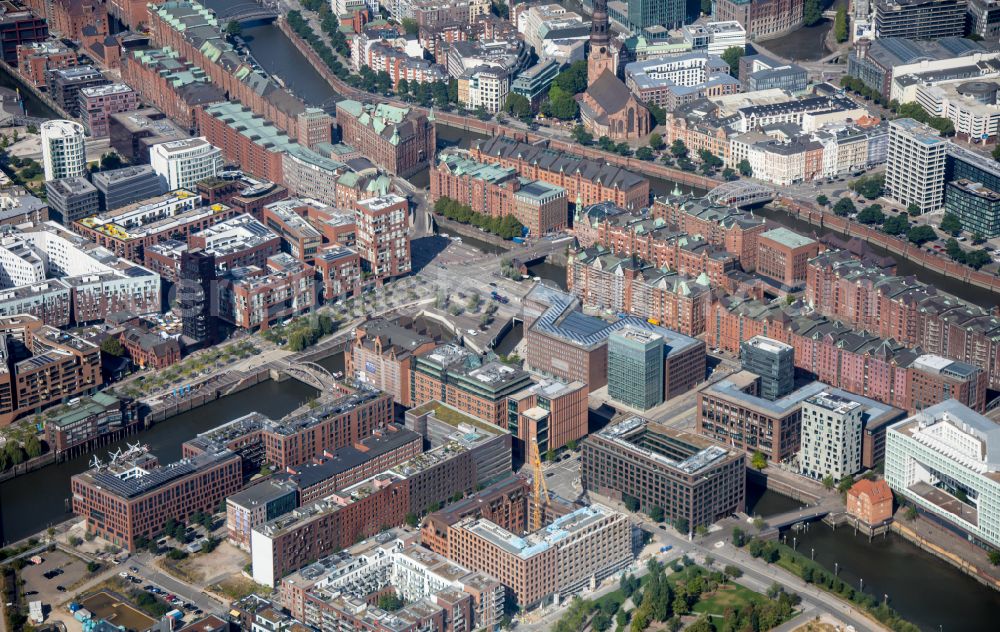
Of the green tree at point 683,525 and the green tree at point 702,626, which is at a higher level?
the green tree at point 683,525

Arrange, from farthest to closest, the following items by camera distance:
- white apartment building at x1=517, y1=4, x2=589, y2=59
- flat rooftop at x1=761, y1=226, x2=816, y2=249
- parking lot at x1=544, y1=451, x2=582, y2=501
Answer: white apartment building at x1=517, y1=4, x2=589, y2=59 → flat rooftop at x1=761, y1=226, x2=816, y2=249 → parking lot at x1=544, y1=451, x2=582, y2=501

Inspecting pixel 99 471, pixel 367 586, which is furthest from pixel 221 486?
pixel 367 586

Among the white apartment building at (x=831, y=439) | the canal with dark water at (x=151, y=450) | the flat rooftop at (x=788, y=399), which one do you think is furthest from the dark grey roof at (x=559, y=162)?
the white apartment building at (x=831, y=439)

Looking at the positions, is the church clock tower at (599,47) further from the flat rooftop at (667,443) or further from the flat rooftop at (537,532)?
the flat rooftop at (537,532)

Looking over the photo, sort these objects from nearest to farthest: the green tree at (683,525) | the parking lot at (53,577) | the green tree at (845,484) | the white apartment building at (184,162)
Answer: the parking lot at (53,577)
the green tree at (683,525)
the green tree at (845,484)
the white apartment building at (184,162)

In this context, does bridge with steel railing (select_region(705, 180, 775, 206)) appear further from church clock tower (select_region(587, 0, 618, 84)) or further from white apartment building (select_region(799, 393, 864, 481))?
white apartment building (select_region(799, 393, 864, 481))

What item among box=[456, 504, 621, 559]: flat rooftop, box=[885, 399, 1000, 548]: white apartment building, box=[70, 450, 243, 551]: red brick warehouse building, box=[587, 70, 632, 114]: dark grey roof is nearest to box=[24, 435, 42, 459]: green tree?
box=[70, 450, 243, 551]: red brick warehouse building
